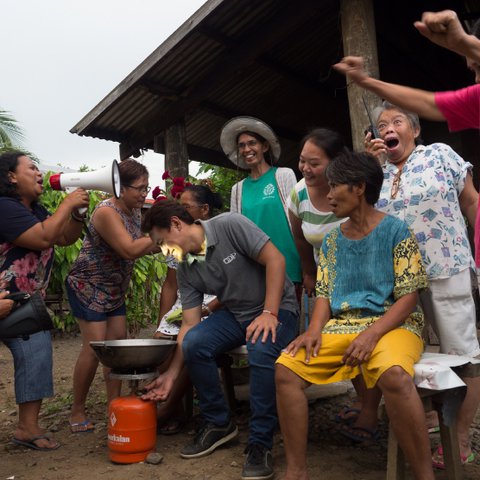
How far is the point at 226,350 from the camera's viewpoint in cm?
338

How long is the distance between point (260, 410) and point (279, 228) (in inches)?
52.5

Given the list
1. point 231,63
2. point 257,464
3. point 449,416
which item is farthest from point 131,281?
point 449,416

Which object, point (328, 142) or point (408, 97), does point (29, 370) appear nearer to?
point (328, 142)

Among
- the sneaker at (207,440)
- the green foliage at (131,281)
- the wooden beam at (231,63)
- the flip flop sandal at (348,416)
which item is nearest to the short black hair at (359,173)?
the flip flop sandal at (348,416)

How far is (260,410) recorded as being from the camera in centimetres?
303

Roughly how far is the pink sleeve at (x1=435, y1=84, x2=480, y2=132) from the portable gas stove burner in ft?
6.78

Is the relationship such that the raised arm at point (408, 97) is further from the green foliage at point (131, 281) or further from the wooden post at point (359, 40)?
the green foliage at point (131, 281)

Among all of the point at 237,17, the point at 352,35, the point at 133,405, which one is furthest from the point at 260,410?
the point at 237,17

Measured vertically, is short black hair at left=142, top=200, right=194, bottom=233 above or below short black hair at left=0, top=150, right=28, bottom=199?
below

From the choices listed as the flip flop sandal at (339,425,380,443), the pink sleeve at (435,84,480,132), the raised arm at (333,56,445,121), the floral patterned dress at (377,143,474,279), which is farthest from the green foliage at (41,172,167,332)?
the pink sleeve at (435,84,480,132)

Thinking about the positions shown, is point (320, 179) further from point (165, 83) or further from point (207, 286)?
point (165, 83)

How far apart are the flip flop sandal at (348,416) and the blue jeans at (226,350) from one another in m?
0.69

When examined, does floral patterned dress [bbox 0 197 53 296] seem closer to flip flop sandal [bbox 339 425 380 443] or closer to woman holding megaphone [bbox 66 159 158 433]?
woman holding megaphone [bbox 66 159 158 433]

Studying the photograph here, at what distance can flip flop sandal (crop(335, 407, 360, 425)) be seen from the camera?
11.7ft
